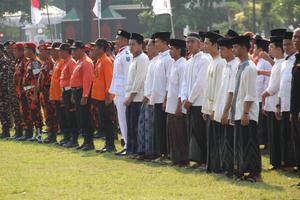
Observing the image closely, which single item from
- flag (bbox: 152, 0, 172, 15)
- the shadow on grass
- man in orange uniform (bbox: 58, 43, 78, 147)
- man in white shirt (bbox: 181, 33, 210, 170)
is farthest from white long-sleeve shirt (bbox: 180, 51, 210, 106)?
flag (bbox: 152, 0, 172, 15)

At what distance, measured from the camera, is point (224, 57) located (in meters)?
11.9

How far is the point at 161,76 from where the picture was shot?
544 inches

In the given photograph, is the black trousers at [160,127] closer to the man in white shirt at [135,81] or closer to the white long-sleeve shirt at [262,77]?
the man in white shirt at [135,81]

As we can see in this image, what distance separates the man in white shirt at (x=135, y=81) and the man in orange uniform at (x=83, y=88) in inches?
53.3

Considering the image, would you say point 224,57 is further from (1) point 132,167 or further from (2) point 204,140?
(1) point 132,167

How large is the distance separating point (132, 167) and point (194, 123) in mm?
1340

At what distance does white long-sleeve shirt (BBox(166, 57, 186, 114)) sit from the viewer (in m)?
13.3

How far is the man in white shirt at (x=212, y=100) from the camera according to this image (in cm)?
1220

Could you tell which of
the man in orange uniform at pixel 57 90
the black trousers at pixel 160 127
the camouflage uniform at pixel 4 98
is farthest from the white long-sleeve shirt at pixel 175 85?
the camouflage uniform at pixel 4 98

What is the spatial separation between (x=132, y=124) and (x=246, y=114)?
12.6 feet

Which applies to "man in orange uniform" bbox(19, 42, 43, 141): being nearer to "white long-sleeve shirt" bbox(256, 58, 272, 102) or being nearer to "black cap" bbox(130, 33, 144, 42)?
"black cap" bbox(130, 33, 144, 42)

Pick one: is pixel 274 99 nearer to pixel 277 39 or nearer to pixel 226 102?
pixel 277 39

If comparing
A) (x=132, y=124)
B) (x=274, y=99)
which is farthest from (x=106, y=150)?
(x=274, y=99)

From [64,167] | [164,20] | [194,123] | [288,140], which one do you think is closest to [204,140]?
[194,123]
